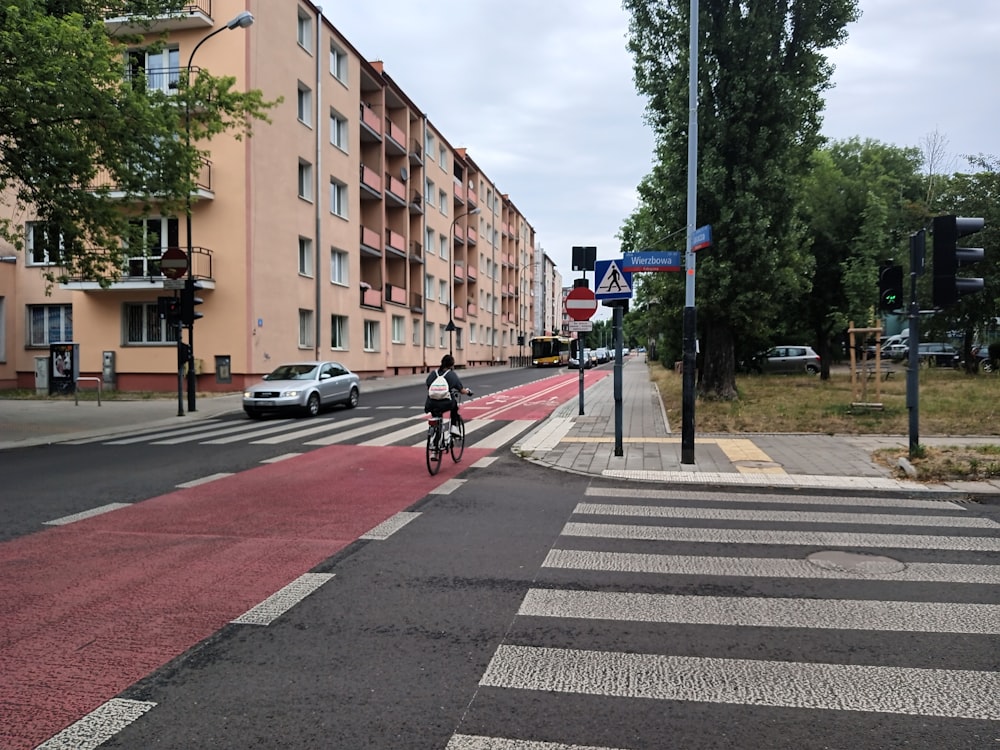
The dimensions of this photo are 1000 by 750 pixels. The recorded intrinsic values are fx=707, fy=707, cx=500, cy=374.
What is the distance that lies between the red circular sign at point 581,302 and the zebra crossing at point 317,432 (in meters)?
2.76

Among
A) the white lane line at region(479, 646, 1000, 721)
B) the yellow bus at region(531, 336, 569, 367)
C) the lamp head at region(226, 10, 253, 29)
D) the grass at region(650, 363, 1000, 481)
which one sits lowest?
the white lane line at region(479, 646, 1000, 721)

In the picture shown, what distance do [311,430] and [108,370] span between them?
15011mm

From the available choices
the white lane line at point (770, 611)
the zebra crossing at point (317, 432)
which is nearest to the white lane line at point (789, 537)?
the white lane line at point (770, 611)

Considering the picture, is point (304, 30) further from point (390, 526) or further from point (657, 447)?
point (390, 526)

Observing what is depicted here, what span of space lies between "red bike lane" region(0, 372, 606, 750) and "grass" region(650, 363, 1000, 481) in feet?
22.6

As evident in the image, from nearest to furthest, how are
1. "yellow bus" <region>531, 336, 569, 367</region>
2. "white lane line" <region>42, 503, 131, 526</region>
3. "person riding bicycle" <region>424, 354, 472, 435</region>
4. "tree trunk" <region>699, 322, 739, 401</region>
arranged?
"white lane line" <region>42, 503, 131, 526</region> → "person riding bicycle" <region>424, 354, 472, 435</region> → "tree trunk" <region>699, 322, 739, 401</region> → "yellow bus" <region>531, 336, 569, 367</region>

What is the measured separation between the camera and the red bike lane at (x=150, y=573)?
11.2 ft

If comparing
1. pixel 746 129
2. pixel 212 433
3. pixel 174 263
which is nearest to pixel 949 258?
pixel 746 129

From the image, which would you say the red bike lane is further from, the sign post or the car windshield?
the car windshield

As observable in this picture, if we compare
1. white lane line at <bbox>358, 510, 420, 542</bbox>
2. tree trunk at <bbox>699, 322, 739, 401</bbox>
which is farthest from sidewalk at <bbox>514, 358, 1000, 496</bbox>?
tree trunk at <bbox>699, 322, 739, 401</bbox>

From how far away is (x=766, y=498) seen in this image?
8.20 m

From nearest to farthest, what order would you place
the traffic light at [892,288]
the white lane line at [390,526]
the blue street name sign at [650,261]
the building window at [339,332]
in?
the white lane line at [390,526] < the traffic light at [892,288] < the blue street name sign at [650,261] < the building window at [339,332]

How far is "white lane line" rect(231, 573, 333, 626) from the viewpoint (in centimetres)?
423

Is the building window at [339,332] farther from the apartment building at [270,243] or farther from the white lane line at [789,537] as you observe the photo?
the white lane line at [789,537]
